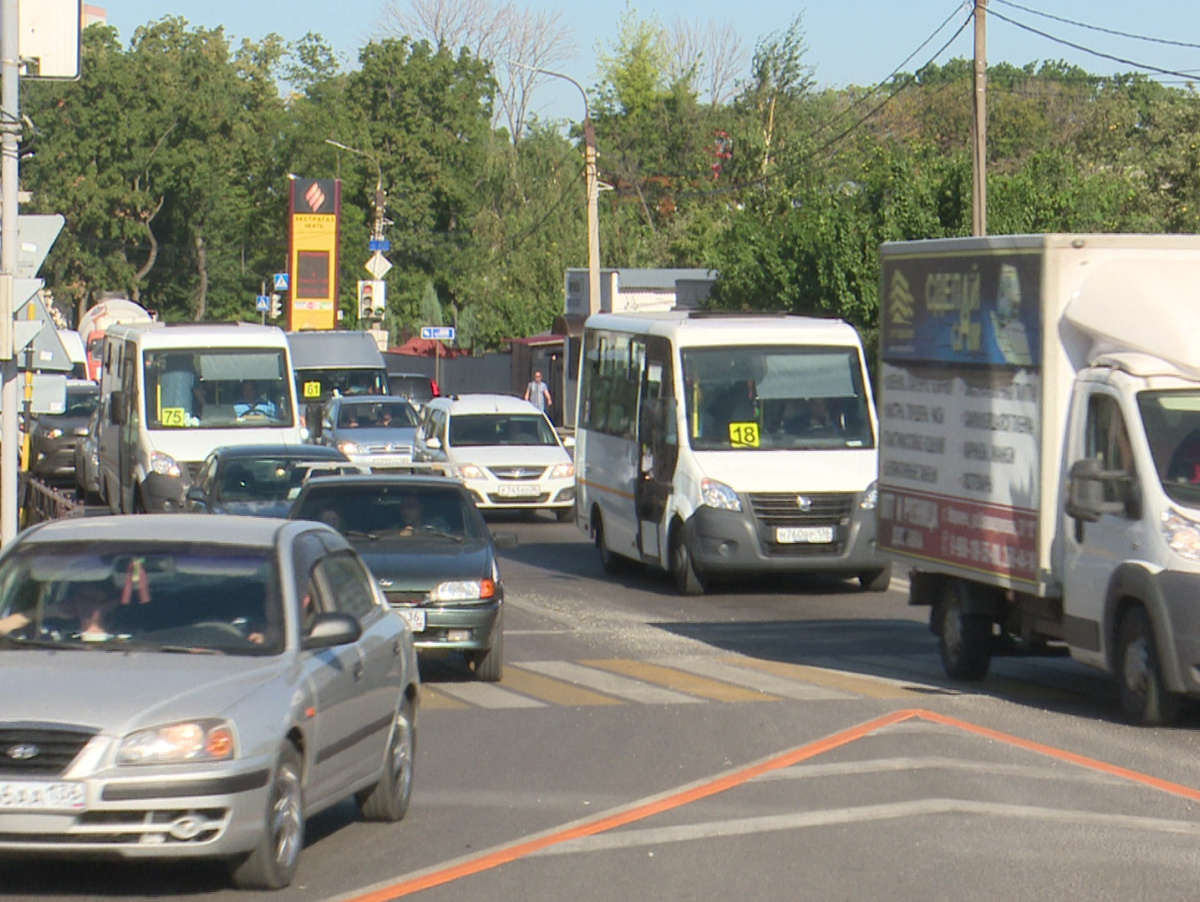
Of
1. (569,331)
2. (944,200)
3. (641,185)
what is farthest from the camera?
(641,185)

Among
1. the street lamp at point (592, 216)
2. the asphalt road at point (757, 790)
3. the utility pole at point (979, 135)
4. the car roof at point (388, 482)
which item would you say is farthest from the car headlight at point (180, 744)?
the street lamp at point (592, 216)

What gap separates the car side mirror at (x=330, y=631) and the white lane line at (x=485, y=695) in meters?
5.31

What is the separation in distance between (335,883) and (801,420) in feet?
44.2

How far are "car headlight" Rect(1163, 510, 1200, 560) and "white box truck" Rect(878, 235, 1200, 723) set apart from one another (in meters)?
0.01

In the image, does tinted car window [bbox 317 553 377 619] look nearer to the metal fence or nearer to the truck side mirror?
the truck side mirror

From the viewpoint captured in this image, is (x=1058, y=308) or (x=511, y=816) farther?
(x=1058, y=308)

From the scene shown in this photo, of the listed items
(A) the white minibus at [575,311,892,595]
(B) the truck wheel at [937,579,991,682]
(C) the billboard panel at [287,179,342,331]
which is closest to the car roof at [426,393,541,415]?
(A) the white minibus at [575,311,892,595]

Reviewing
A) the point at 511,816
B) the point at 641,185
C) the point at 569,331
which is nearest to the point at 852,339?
the point at 511,816

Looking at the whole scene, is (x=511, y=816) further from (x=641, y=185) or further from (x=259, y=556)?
(x=641, y=185)

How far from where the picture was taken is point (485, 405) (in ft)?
102

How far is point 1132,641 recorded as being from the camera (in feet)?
38.9

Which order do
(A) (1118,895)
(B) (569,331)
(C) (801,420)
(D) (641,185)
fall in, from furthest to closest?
(D) (641,185) → (B) (569,331) → (C) (801,420) → (A) (1118,895)

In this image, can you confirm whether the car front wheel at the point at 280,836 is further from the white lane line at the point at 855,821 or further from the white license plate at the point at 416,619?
the white license plate at the point at 416,619

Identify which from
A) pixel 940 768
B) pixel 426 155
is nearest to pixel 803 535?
pixel 940 768
